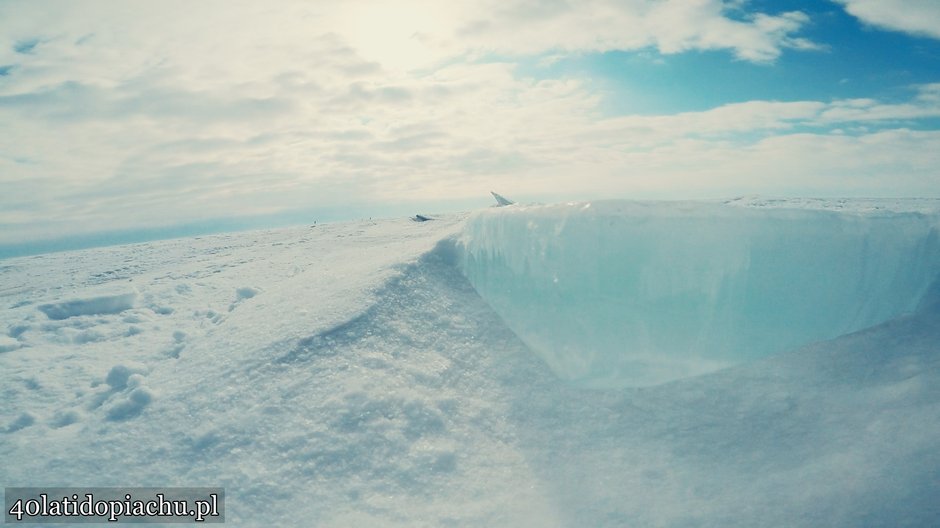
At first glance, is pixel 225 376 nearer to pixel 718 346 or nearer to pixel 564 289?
pixel 564 289

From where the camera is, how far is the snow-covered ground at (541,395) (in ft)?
7.53

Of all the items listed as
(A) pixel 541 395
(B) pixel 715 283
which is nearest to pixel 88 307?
(A) pixel 541 395

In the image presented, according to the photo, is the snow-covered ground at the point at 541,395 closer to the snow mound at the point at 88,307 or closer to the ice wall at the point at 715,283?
the ice wall at the point at 715,283

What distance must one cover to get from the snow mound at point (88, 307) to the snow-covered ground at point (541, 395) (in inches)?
78.5

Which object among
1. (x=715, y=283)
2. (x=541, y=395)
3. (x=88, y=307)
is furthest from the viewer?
(x=88, y=307)

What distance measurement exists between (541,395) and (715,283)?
150 cm

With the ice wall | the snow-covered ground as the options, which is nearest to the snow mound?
the snow-covered ground

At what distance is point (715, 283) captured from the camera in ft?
11.5

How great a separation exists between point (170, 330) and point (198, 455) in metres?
3.29

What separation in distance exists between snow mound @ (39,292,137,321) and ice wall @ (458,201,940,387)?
5.84 meters

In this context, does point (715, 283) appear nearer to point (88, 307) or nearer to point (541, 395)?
point (541, 395)

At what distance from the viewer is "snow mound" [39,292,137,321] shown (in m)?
6.40

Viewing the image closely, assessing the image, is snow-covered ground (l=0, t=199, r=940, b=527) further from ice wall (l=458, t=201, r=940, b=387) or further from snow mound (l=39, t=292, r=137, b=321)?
snow mound (l=39, t=292, r=137, b=321)

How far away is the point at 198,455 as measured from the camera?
282cm
